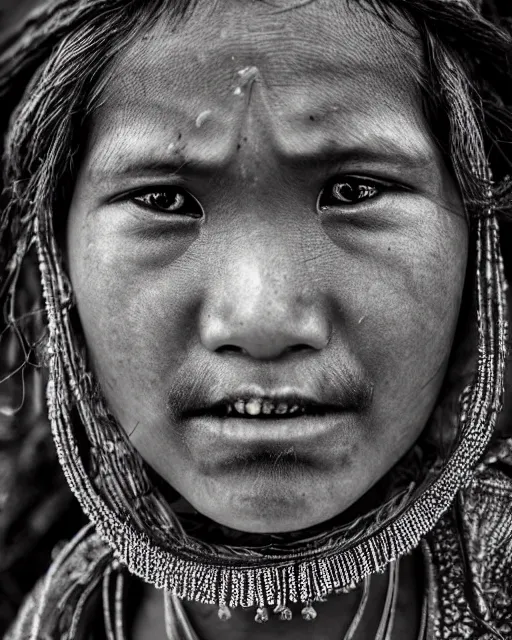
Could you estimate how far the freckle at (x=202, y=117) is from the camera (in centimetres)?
99

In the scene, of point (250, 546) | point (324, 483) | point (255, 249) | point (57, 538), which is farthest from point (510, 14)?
point (57, 538)

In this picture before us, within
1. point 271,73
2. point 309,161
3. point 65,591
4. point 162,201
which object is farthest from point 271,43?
point 65,591

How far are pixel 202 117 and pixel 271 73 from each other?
0.33ft

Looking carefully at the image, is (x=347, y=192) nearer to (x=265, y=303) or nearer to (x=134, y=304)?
(x=265, y=303)

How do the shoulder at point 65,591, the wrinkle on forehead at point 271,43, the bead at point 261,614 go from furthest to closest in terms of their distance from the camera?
1. the shoulder at point 65,591
2. the bead at point 261,614
3. the wrinkle on forehead at point 271,43

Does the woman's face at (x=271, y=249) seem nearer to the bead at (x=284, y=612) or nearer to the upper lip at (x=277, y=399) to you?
the upper lip at (x=277, y=399)

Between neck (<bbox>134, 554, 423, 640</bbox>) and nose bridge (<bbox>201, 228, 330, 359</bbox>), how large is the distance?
512 mm

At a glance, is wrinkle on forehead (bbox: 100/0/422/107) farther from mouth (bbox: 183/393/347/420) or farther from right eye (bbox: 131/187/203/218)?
mouth (bbox: 183/393/347/420)

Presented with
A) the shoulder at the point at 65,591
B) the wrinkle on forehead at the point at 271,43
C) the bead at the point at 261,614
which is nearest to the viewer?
the wrinkle on forehead at the point at 271,43

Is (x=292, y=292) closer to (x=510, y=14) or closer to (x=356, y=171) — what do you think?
(x=356, y=171)

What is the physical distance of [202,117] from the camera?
0.99 metres

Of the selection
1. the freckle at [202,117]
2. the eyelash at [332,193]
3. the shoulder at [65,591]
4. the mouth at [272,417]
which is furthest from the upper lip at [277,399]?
the shoulder at [65,591]

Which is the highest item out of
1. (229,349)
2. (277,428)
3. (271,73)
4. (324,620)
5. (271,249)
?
(271,73)

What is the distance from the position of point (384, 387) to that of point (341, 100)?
0.39 meters
